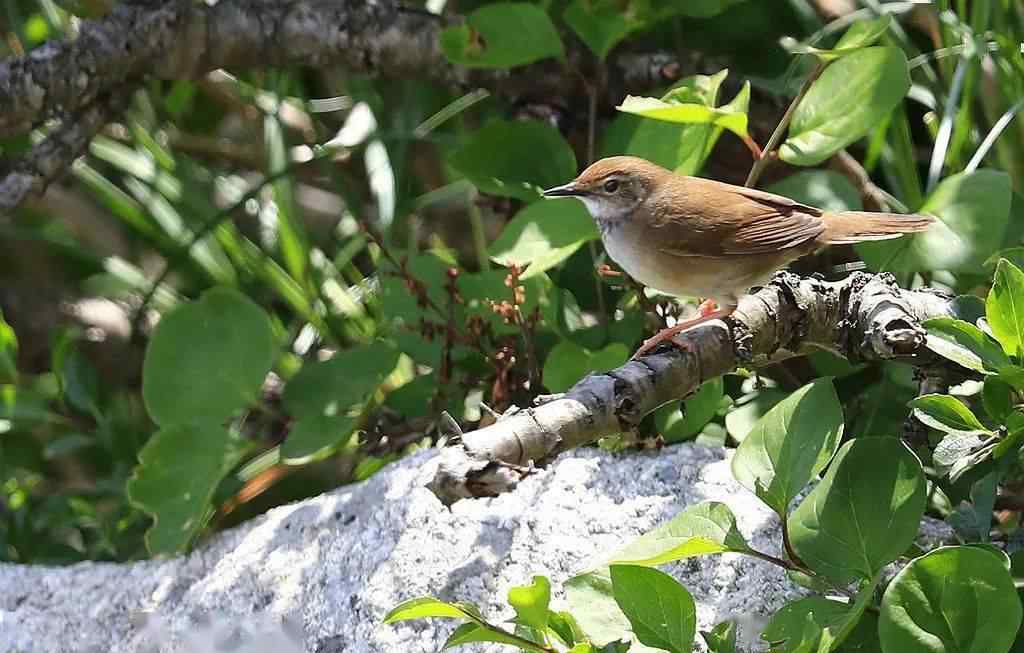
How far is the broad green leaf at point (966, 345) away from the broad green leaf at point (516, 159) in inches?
38.3

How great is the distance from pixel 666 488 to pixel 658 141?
683 millimetres

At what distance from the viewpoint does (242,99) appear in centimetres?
329

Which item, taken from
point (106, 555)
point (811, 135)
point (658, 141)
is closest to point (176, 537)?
point (106, 555)

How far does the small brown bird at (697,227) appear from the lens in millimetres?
2102

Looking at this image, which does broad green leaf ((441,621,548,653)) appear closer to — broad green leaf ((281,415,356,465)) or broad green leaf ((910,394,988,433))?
broad green leaf ((910,394,988,433))

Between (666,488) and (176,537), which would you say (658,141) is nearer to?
(666,488)

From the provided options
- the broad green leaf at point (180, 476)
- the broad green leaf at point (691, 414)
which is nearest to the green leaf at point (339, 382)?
the broad green leaf at point (180, 476)

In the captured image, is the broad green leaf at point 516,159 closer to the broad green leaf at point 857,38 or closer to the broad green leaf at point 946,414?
the broad green leaf at point 857,38

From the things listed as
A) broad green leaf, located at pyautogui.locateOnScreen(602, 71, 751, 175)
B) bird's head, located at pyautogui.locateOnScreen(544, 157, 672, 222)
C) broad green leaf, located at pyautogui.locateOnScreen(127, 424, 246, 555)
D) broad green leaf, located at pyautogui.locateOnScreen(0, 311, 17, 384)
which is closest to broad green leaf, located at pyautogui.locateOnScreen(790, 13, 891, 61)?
broad green leaf, located at pyautogui.locateOnScreen(602, 71, 751, 175)

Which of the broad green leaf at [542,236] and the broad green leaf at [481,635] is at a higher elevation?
the broad green leaf at [481,635]

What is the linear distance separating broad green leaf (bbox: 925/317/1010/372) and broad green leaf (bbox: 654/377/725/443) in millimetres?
503

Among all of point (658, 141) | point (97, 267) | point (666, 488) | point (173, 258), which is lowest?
point (97, 267)

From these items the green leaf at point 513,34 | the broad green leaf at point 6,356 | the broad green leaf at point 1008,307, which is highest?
the broad green leaf at point 1008,307

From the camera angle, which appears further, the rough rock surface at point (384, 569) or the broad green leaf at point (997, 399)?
the rough rock surface at point (384, 569)
